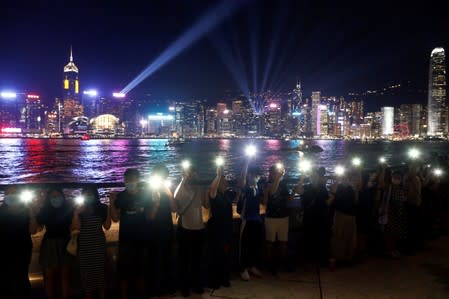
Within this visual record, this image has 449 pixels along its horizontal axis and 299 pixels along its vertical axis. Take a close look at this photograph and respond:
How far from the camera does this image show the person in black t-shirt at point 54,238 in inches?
192

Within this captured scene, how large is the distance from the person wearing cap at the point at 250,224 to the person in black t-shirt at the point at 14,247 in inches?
121

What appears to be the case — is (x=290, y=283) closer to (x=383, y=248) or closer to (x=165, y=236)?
(x=165, y=236)

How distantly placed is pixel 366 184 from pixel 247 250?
9.02ft

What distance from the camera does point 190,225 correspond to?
5.55 meters

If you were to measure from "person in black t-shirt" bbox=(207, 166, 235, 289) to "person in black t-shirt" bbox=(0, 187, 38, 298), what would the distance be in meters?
2.48

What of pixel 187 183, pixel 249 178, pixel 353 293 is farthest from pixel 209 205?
pixel 353 293

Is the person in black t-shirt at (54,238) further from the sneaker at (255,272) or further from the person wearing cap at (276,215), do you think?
the person wearing cap at (276,215)

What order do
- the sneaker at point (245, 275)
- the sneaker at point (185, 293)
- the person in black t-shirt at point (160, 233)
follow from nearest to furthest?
the person in black t-shirt at point (160, 233) < the sneaker at point (185, 293) < the sneaker at point (245, 275)

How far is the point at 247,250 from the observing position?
6.15 meters

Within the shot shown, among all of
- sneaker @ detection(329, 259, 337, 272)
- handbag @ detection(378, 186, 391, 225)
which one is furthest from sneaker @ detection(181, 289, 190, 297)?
handbag @ detection(378, 186, 391, 225)

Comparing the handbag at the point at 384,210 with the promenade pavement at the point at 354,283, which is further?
the handbag at the point at 384,210

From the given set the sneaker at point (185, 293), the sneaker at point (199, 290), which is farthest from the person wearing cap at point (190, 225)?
the sneaker at point (185, 293)

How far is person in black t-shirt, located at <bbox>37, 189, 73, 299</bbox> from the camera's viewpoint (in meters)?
4.87

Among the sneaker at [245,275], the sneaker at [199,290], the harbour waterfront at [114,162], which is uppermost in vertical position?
the sneaker at [245,275]
